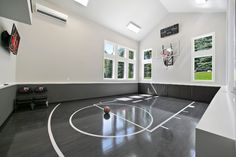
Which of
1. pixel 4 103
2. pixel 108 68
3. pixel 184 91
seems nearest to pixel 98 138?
pixel 4 103

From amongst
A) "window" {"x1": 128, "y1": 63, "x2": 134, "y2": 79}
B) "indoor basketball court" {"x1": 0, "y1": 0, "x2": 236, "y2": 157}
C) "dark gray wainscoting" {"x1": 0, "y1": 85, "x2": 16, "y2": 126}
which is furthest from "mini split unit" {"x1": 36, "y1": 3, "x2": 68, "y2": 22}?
"window" {"x1": 128, "y1": 63, "x2": 134, "y2": 79}

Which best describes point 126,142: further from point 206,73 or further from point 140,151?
point 206,73

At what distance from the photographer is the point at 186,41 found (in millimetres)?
6059

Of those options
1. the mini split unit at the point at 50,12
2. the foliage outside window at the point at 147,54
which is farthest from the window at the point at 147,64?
the mini split unit at the point at 50,12

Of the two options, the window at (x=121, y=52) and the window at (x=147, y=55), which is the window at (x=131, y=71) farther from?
the window at (x=147, y=55)

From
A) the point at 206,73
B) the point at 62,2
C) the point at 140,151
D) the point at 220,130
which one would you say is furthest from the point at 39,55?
the point at 206,73

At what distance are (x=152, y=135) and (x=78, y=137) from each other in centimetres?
146

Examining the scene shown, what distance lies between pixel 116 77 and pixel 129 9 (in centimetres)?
407

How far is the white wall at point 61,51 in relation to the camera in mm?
4055

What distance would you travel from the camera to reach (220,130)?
67 centimetres

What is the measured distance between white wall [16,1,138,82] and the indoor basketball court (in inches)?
1.6

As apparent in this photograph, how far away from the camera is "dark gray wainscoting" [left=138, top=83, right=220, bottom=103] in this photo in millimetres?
5223

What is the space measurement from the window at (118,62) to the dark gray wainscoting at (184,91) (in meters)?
1.76

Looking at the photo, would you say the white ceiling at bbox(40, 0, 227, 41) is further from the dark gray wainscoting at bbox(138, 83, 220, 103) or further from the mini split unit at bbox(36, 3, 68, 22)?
the dark gray wainscoting at bbox(138, 83, 220, 103)
